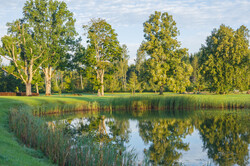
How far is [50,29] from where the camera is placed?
40.9 metres

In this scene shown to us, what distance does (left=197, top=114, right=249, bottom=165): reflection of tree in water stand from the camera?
9.41 m

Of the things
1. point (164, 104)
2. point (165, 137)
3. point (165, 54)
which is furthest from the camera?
point (165, 54)

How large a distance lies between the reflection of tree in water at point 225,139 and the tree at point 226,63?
21394mm

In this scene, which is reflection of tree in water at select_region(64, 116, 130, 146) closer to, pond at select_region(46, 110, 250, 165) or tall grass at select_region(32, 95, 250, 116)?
pond at select_region(46, 110, 250, 165)

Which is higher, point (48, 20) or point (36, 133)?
point (48, 20)

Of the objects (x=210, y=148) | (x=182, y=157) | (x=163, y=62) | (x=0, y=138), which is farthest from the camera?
(x=163, y=62)

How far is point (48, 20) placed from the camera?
4131 centimetres

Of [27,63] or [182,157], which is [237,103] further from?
[27,63]

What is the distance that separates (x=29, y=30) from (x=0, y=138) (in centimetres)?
3726

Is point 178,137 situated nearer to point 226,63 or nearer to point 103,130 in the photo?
point 103,130

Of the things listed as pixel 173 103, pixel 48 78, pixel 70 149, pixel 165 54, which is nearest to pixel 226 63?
pixel 165 54

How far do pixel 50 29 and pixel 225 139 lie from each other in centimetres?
3519

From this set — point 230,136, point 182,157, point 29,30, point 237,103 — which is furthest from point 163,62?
point 182,157

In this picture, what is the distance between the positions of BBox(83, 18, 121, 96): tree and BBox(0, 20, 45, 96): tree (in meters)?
8.37
